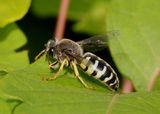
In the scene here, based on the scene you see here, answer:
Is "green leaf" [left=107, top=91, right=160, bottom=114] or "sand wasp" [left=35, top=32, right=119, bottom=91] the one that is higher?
"sand wasp" [left=35, top=32, right=119, bottom=91]

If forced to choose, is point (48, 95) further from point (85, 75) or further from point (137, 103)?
point (85, 75)

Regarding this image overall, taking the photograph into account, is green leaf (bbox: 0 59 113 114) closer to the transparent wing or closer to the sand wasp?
the sand wasp

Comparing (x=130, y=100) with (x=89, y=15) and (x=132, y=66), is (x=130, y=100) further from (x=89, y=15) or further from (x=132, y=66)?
(x=89, y=15)

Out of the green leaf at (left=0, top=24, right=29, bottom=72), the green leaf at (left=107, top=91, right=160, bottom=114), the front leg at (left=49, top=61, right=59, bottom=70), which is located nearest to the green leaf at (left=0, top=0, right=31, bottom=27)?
the green leaf at (left=0, top=24, right=29, bottom=72)

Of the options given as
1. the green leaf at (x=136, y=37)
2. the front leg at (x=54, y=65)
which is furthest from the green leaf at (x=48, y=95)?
the green leaf at (x=136, y=37)

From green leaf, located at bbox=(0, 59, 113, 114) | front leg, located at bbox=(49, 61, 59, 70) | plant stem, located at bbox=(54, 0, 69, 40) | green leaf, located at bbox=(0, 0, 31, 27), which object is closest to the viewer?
green leaf, located at bbox=(0, 59, 113, 114)

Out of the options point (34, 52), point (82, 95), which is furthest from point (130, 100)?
point (34, 52)

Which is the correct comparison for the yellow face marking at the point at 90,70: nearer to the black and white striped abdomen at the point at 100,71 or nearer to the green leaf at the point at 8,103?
the black and white striped abdomen at the point at 100,71

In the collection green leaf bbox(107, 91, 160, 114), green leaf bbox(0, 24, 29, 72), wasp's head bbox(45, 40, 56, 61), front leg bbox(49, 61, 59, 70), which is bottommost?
green leaf bbox(107, 91, 160, 114)
